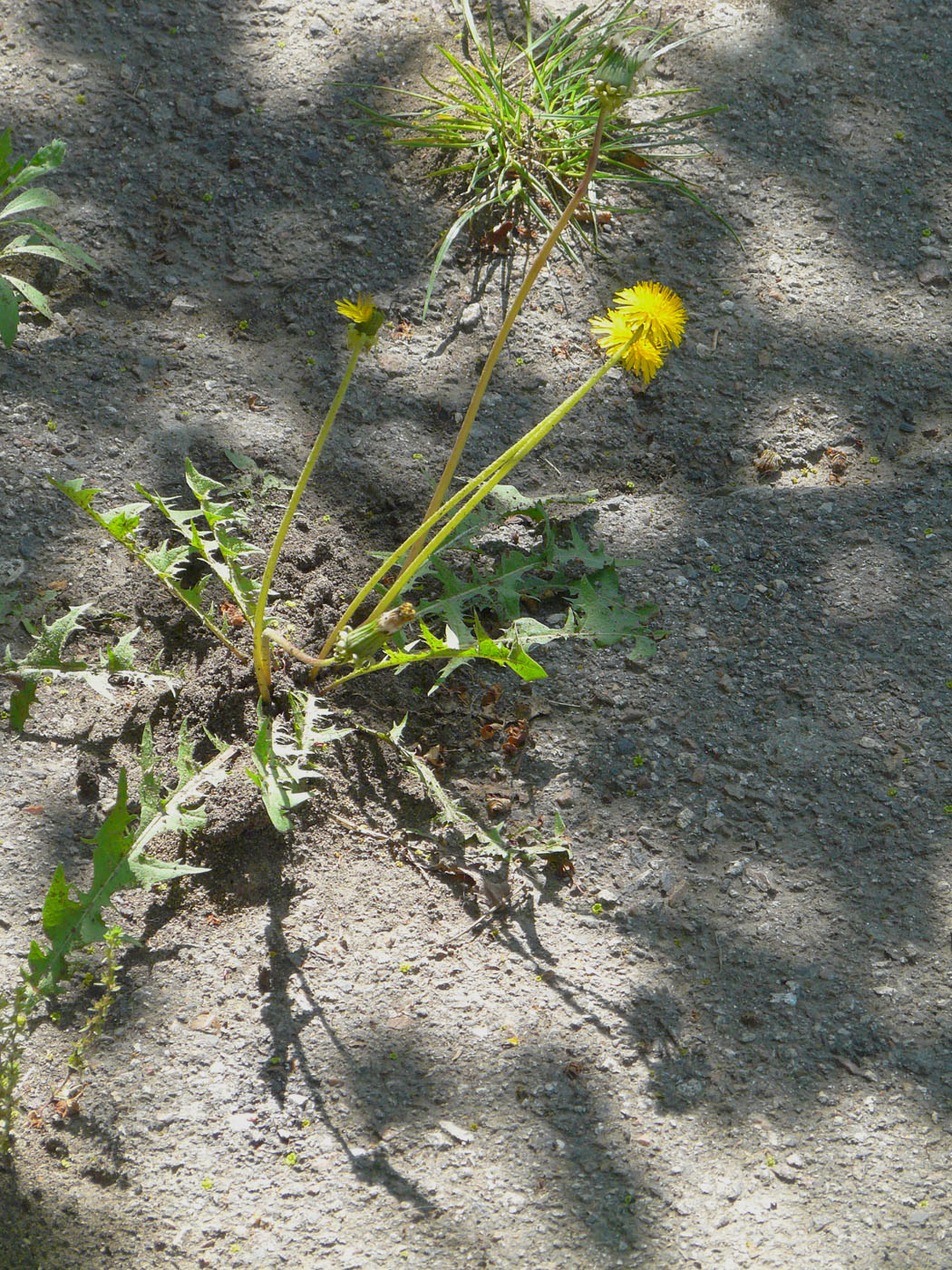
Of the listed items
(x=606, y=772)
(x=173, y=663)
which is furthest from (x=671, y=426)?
(x=173, y=663)

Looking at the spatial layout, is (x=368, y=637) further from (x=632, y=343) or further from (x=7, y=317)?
(x=7, y=317)

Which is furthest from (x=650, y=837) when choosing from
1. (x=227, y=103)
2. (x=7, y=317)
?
(x=227, y=103)

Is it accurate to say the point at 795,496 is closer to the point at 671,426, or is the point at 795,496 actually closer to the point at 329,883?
the point at 671,426

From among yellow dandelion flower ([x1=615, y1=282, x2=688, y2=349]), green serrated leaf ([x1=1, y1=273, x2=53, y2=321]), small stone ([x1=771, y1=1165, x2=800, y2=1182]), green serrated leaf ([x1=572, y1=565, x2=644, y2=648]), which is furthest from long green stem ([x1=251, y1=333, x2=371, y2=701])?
small stone ([x1=771, y1=1165, x2=800, y2=1182])

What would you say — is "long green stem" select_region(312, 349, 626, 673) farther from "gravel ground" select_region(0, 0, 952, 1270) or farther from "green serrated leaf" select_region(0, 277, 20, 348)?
"green serrated leaf" select_region(0, 277, 20, 348)

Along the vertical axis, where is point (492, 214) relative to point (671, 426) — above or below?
above

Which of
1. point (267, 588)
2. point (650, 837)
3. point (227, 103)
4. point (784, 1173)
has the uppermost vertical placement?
point (227, 103)
